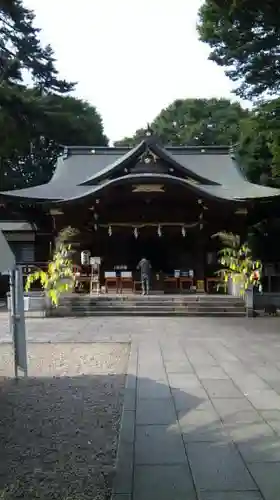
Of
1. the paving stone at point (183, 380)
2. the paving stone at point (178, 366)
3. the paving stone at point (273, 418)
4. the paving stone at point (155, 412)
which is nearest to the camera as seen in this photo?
the paving stone at point (273, 418)

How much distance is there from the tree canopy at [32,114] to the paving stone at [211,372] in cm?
1164

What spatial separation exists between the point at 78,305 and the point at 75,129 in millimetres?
16872

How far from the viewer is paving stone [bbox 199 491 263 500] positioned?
128 inches

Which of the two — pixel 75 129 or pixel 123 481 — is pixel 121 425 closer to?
pixel 123 481

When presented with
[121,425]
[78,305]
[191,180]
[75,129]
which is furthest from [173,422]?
[75,129]

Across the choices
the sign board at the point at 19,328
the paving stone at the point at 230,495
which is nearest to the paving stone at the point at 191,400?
the paving stone at the point at 230,495

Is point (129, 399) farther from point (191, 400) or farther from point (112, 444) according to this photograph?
point (112, 444)

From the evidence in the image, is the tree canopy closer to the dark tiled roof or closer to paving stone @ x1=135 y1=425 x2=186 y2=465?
the dark tiled roof

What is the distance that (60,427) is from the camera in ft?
16.0

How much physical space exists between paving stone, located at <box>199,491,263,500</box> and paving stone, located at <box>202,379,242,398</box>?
8.70 ft

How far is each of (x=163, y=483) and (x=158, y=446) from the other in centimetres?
77

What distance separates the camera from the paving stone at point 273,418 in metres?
4.80

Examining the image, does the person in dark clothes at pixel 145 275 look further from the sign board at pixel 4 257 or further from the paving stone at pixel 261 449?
the paving stone at pixel 261 449

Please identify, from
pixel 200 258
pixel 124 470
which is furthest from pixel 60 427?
pixel 200 258
